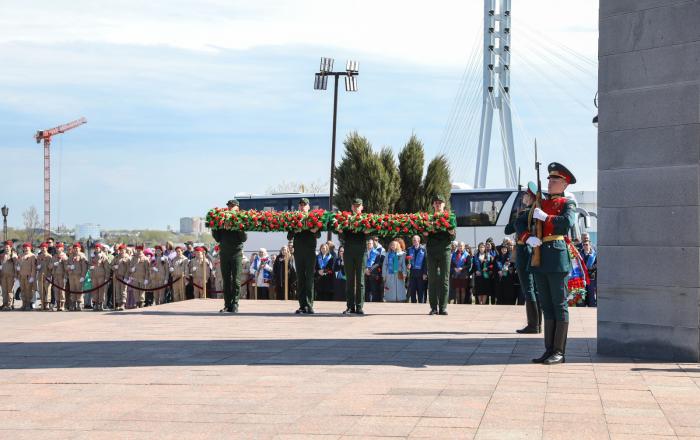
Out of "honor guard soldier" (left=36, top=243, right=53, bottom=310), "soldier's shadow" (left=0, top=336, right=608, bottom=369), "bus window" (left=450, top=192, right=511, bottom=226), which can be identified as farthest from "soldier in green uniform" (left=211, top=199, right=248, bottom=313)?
"bus window" (left=450, top=192, right=511, bottom=226)

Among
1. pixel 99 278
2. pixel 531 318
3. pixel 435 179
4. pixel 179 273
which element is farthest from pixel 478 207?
pixel 531 318

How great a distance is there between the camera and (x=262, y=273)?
24656 millimetres

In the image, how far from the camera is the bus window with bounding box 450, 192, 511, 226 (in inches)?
1305

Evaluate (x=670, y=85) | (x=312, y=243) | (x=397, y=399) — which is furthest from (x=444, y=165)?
(x=397, y=399)

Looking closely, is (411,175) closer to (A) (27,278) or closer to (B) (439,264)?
(A) (27,278)

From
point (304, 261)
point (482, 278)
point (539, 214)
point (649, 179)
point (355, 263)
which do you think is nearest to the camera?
A: point (539, 214)

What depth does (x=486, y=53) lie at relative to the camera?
4431 centimetres

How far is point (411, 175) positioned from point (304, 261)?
2559 centimetres

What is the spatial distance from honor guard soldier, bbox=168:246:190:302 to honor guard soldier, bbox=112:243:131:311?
1.08 metres

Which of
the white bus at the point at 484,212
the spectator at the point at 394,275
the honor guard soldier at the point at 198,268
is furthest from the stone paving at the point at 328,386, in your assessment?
the white bus at the point at 484,212

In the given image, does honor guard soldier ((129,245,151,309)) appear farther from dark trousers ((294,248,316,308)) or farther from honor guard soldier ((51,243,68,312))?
dark trousers ((294,248,316,308))

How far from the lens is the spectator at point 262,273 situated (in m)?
24.6

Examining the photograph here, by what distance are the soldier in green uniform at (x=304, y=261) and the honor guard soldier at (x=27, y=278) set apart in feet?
31.8

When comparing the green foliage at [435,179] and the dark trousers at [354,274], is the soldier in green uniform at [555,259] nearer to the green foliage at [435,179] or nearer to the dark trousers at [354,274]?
the dark trousers at [354,274]
